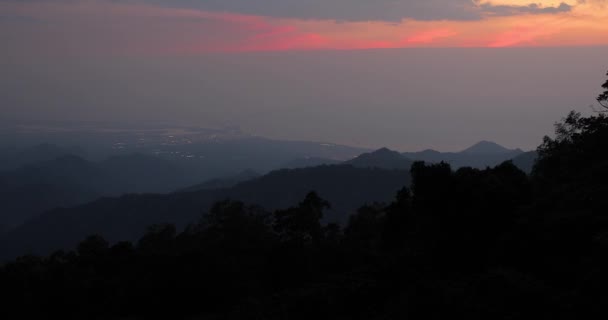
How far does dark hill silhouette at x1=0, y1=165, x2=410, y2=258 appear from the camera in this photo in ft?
335

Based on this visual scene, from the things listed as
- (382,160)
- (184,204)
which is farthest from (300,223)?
(382,160)

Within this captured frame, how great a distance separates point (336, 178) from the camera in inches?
4491

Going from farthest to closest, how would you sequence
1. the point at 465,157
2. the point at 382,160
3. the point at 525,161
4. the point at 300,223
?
the point at 465,157 < the point at 382,160 < the point at 525,161 < the point at 300,223

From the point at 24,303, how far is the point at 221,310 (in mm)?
8458

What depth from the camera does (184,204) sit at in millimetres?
111125

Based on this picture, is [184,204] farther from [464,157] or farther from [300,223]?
[464,157]

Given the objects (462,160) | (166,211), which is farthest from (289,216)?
(462,160)

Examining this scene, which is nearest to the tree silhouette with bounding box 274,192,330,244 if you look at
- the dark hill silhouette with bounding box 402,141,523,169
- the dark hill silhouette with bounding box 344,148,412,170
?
the dark hill silhouette with bounding box 344,148,412,170

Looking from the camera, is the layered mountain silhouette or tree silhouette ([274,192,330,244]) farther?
the layered mountain silhouette

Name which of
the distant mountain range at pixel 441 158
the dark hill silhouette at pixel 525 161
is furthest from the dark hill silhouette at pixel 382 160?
the dark hill silhouette at pixel 525 161

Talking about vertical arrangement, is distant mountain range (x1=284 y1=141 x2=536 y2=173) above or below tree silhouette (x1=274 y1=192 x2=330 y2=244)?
below

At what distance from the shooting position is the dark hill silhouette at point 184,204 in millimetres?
102188

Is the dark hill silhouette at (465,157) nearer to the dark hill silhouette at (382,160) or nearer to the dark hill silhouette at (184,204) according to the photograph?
the dark hill silhouette at (382,160)

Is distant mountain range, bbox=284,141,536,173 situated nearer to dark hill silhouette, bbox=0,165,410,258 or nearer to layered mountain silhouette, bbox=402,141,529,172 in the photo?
layered mountain silhouette, bbox=402,141,529,172
